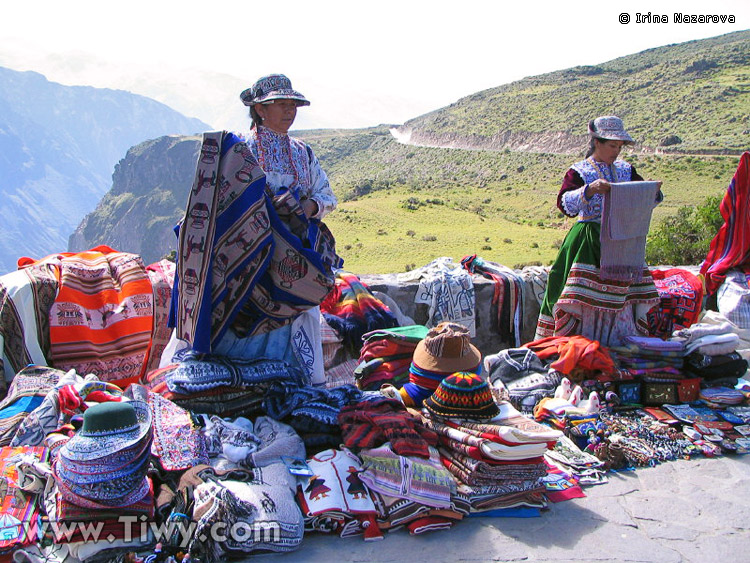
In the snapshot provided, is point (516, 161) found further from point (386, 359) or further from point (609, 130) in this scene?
point (386, 359)

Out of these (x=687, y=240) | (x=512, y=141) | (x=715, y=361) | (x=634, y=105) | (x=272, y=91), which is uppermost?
(x=634, y=105)

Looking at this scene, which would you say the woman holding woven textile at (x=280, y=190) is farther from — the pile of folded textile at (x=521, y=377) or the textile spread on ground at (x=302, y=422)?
the pile of folded textile at (x=521, y=377)

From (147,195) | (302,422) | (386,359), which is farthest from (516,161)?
(147,195)

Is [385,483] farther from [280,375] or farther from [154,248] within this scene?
[154,248]

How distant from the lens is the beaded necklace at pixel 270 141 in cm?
348

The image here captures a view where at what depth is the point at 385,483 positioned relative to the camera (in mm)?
2707

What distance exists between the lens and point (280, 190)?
345 cm

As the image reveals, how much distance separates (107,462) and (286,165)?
1.87 meters

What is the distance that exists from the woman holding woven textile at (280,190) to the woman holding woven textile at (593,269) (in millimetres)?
1882

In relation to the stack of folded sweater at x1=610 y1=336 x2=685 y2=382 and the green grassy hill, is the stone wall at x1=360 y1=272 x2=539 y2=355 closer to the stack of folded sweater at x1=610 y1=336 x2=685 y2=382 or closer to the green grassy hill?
the green grassy hill

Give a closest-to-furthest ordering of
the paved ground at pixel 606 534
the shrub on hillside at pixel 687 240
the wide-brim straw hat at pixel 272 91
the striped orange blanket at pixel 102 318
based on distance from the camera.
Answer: the paved ground at pixel 606 534 → the wide-brim straw hat at pixel 272 91 → the striped orange blanket at pixel 102 318 → the shrub on hillside at pixel 687 240

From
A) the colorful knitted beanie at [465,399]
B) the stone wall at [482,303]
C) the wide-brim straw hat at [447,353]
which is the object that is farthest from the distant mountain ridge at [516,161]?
the colorful knitted beanie at [465,399]

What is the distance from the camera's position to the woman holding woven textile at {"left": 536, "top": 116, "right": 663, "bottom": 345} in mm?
4379

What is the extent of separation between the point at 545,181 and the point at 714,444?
87.9 ft
